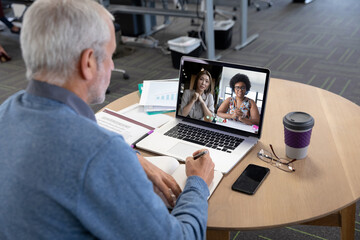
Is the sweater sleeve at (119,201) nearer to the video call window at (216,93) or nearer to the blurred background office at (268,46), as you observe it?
the video call window at (216,93)

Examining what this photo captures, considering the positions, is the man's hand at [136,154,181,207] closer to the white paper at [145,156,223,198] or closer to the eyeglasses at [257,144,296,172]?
the white paper at [145,156,223,198]

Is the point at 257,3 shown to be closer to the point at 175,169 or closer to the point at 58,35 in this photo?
the point at 175,169

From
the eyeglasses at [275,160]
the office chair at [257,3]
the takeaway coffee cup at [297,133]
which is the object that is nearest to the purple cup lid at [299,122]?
the takeaway coffee cup at [297,133]

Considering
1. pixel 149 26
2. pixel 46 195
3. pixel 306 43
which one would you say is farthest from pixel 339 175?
pixel 149 26

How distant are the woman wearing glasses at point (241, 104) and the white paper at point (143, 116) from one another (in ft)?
0.90

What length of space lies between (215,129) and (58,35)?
2.32 feet

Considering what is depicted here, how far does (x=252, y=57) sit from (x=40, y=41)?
3.30m

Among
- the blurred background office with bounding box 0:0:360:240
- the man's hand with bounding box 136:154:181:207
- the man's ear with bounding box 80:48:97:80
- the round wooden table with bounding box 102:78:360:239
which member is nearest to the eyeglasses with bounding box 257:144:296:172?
the round wooden table with bounding box 102:78:360:239

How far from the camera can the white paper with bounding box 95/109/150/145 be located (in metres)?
1.35

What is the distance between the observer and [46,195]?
2.38 ft

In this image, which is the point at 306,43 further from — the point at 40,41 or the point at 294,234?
the point at 40,41

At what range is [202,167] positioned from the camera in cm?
107

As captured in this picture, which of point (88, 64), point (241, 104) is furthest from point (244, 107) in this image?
point (88, 64)

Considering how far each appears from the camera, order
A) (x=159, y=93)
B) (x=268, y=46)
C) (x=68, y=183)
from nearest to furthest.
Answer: (x=68, y=183), (x=159, y=93), (x=268, y=46)
